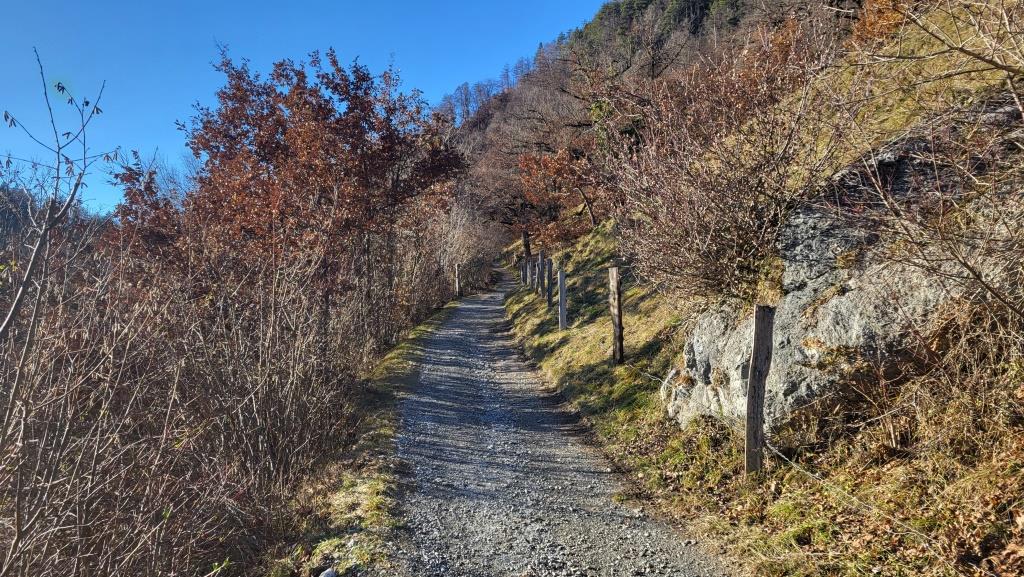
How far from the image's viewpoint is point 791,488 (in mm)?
4836

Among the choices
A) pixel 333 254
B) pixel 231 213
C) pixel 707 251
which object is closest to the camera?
pixel 707 251

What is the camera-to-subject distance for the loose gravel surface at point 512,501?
439cm

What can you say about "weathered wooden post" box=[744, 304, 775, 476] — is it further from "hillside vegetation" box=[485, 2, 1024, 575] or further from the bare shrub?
the bare shrub

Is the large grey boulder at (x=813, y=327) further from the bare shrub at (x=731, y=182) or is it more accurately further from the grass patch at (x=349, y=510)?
the grass patch at (x=349, y=510)

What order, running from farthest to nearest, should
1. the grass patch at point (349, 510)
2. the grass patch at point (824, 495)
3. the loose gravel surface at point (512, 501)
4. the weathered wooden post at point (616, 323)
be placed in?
1. the weathered wooden post at point (616, 323)
2. the grass patch at point (349, 510)
3. the loose gravel surface at point (512, 501)
4. the grass patch at point (824, 495)

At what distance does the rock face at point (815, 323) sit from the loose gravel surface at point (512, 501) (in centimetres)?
153

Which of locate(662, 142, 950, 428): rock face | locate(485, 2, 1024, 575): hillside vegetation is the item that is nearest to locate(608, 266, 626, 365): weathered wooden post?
locate(485, 2, 1024, 575): hillside vegetation

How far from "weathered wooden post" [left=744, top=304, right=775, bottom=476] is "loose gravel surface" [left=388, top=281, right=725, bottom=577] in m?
1.17

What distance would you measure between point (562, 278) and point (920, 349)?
9.07m

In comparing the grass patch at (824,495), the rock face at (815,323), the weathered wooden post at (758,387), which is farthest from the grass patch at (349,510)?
the rock face at (815,323)

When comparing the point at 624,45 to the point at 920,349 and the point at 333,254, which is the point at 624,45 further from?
the point at 920,349

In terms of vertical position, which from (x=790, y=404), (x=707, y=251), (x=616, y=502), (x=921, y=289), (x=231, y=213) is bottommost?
(x=616, y=502)

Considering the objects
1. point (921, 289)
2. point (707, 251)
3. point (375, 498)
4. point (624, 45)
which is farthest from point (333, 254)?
point (624, 45)

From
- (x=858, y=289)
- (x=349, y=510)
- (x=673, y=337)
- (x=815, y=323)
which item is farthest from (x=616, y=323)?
(x=349, y=510)
